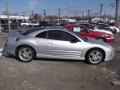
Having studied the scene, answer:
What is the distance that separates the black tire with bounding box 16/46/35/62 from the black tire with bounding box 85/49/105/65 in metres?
2.19

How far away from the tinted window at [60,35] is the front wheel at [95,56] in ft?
2.89

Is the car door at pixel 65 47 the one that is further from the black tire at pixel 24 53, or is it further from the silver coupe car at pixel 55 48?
the black tire at pixel 24 53

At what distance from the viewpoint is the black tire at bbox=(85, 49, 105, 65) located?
10695mm

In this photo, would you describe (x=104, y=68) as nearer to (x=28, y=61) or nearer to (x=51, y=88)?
(x=28, y=61)

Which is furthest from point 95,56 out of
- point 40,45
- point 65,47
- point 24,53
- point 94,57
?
point 24,53

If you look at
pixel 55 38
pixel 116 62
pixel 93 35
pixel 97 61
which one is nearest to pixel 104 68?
pixel 97 61

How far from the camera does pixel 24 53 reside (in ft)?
34.7


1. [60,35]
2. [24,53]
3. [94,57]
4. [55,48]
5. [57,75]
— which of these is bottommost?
[57,75]

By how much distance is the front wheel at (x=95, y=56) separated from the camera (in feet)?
35.1

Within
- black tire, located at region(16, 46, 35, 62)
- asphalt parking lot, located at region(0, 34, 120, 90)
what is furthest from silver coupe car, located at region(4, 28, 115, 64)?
asphalt parking lot, located at region(0, 34, 120, 90)

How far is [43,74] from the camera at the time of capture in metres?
8.30

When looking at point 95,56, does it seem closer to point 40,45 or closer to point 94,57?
point 94,57

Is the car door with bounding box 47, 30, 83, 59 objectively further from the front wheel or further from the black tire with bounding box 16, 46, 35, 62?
the black tire with bounding box 16, 46, 35, 62

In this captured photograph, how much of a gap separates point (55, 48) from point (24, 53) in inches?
48.6
